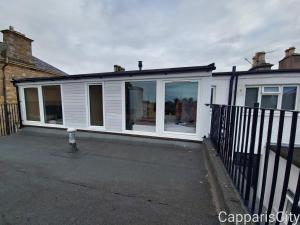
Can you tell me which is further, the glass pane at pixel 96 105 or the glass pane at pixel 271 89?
the glass pane at pixel 271 89

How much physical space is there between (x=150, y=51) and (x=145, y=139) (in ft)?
29.2

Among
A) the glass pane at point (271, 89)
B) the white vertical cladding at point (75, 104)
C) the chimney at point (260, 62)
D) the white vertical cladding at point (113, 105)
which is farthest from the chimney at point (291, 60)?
the white vertical cladding at point (75, 104)

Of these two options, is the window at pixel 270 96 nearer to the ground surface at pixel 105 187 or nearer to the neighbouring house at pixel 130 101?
the neighbouring house at pixel 130 101

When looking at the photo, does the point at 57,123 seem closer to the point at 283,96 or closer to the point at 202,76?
A: the point at 202,76

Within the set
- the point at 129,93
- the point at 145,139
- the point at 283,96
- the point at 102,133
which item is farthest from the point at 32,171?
the point at 283,96

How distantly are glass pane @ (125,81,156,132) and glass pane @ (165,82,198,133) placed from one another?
536 mm

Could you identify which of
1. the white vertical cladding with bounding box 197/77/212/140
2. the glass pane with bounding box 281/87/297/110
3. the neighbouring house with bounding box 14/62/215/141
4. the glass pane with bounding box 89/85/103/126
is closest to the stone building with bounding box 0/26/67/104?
the neighbouring house with bounding box 14/62/215/141

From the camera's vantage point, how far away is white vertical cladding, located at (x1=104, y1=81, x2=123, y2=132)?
17.6 ft

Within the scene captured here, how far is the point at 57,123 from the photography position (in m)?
6.57

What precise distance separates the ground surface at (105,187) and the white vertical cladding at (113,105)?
4.25 feet

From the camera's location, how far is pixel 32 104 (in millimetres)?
6969

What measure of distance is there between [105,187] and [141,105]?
11.1 ft

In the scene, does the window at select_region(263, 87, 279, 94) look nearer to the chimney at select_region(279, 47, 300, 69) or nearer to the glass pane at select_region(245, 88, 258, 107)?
the glass pane at select_region(245, 88, 258, 107)

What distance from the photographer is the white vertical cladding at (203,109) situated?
446 centimetres
